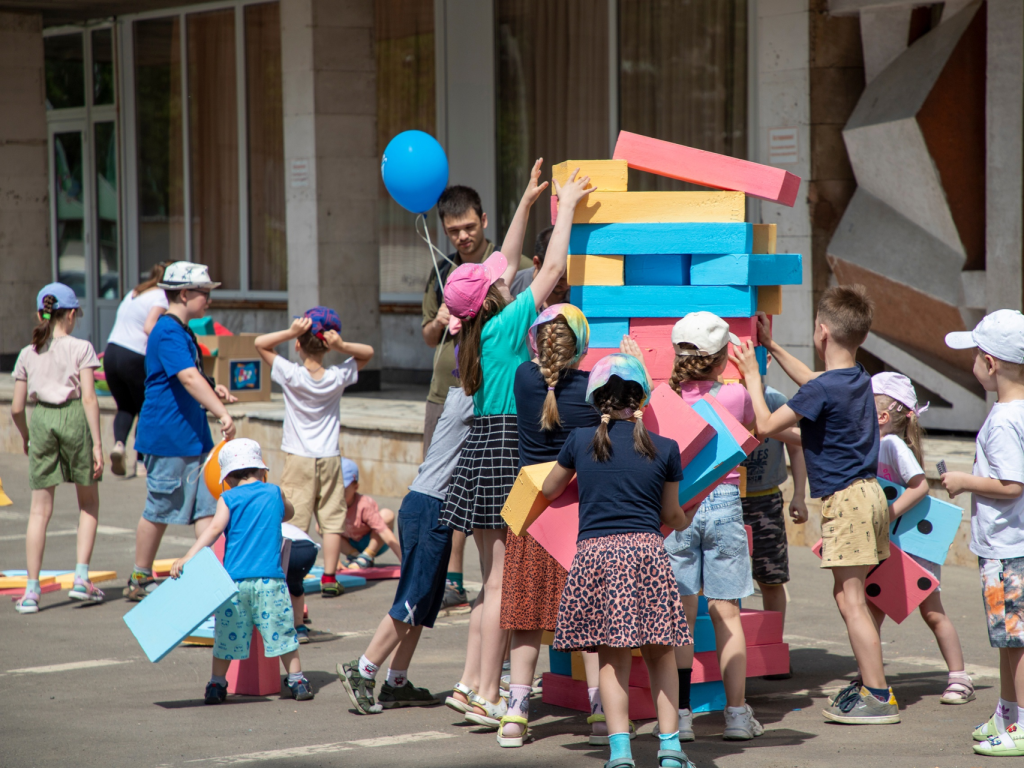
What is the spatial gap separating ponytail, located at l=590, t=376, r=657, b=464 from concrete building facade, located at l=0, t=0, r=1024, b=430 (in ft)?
18.1

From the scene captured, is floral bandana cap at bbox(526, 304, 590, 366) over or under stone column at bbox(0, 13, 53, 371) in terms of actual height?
under

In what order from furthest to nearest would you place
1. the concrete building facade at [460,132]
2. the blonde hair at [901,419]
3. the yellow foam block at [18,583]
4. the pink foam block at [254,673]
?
the concrete building facade at [460,132], the yellow foam block at [18,583], the pink foam block at [254,673], the blonde hair at [901,419]

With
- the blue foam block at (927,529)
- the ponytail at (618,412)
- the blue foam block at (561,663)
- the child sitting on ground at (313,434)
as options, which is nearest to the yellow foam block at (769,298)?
the blue foam block at (927,529)

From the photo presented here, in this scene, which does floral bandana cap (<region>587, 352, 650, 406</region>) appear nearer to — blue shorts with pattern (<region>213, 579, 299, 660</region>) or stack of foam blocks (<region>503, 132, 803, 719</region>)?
stack of foam blocks (<region>503, 132, 803, 719</region>)

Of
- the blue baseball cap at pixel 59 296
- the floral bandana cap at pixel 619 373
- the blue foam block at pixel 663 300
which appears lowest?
the floral bandana cap at pixel 619 373

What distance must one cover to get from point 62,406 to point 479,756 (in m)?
3.98

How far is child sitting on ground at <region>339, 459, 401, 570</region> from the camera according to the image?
786 cm

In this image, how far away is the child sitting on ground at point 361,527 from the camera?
7859 mm

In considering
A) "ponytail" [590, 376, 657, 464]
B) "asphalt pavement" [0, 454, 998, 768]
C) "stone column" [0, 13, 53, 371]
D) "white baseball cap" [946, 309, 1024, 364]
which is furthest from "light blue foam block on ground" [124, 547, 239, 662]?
"stone column" [0, 13, 53, 371]

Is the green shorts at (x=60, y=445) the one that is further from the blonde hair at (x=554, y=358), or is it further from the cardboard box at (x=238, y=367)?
the cardboard box at (x=238, y=367)

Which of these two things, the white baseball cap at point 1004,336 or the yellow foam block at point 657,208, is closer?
the white baseball cap at point 1004,336

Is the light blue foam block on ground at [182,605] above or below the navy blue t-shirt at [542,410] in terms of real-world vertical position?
below

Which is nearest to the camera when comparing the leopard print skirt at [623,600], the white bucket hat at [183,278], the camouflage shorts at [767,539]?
the leopard print skirt at [623,600]

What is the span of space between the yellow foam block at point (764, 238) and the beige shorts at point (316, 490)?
10.0 ft
